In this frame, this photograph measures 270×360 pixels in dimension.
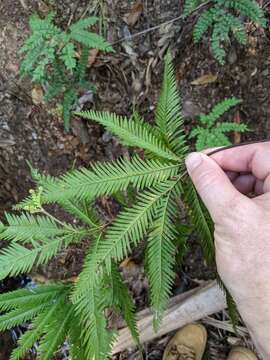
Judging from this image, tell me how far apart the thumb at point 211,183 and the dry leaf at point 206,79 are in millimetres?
1634

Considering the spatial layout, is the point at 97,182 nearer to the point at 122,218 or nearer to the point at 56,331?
the point at 122,218

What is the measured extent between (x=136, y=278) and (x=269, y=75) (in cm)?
209

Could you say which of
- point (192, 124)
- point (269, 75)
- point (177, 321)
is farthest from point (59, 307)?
Result: point (269, 75)

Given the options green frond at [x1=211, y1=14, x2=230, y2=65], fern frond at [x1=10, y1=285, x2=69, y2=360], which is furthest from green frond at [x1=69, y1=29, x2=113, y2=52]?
fern frond at [x1=10, y1=285, x2=69, y2=360]

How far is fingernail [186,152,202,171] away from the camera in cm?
212

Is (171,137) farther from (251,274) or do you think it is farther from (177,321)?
(177,321)

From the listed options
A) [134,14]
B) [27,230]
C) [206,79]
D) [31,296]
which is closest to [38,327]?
[31,296]

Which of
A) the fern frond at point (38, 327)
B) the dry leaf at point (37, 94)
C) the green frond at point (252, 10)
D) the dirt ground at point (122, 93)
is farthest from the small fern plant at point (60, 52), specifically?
the fern frond at point (38, 327)

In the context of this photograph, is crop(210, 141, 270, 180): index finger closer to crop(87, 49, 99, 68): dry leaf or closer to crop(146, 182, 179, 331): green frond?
crop(146, 182, 179, 331): green frond

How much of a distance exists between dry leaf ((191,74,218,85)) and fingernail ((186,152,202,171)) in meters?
1.67

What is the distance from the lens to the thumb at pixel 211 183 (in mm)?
1922

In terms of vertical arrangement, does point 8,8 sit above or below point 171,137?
above

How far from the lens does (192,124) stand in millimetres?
3705

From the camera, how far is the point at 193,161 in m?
2.13
